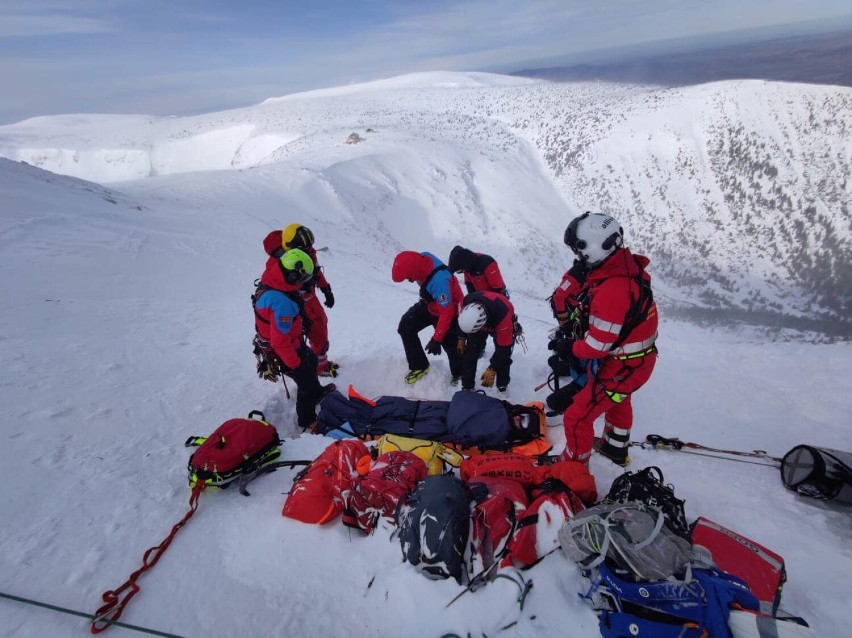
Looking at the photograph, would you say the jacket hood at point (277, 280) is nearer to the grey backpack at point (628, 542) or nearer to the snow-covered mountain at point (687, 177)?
the grey backpack at point (628, 542)

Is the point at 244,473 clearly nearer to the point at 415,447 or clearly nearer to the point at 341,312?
the point at 415,447

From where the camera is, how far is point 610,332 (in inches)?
135

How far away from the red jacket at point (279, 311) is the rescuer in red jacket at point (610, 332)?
296 cm

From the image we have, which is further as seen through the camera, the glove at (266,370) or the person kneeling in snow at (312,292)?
the person kneeling in snow at (312,292)

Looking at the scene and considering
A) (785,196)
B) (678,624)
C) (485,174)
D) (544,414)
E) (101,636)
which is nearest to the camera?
(678,624)

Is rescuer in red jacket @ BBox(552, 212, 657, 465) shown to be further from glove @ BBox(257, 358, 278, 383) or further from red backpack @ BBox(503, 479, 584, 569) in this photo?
glove @ BBox(257, 358, 278, 383)

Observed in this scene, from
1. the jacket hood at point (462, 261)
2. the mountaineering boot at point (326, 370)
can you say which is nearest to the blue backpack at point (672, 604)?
the jacket hood at point (462, 261)

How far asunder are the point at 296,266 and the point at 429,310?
1988 mm

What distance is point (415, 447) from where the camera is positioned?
3889mm

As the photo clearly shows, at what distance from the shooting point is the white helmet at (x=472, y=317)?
484 cm

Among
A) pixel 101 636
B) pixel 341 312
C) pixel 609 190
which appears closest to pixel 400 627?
pixel 101 636

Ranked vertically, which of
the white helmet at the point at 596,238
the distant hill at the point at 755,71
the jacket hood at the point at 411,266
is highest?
the distant hill at the point at 755,71

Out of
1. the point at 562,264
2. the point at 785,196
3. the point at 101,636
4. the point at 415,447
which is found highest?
the point at 101,636

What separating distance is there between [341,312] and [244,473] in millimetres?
5109
